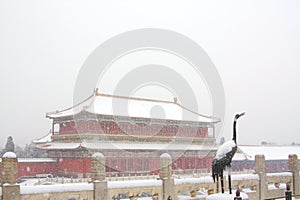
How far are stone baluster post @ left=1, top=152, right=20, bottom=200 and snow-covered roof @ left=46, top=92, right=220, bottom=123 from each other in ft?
61.8

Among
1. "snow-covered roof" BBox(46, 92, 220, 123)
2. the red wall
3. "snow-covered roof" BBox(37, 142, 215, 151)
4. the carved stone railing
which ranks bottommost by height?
the red wall

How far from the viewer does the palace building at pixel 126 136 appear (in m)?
30.1

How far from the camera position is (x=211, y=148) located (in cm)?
3716

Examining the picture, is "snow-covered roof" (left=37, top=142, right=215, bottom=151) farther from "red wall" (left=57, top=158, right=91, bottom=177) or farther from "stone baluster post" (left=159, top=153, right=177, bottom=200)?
"stone baluster post" (left=159, top=153, right=177, bottom=200)

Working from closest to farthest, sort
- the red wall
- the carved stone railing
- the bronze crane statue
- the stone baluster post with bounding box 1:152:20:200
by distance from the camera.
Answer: the bronze crane statue → the stone baluster post with bounding box 1:152:20:200 → the carved stone railing → the red wall

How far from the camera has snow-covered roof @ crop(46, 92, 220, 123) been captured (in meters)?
32.1

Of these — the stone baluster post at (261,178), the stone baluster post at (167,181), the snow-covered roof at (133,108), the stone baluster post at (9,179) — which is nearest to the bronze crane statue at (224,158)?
the stone baluster post at (167,181)

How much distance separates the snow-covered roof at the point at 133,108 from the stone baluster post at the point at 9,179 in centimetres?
1885

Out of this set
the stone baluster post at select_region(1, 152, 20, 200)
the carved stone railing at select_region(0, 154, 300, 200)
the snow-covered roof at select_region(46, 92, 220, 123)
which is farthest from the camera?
the snow-covered roof at select_region(46, 92, 220, 123)

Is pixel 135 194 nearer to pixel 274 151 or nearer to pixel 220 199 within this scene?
pixel 220 199

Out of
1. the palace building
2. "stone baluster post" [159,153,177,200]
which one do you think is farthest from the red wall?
"stone baluster post" [159,153,177,200]


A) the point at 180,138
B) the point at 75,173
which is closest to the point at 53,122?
the point at 75,173

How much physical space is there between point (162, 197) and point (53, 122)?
21708 millimetres

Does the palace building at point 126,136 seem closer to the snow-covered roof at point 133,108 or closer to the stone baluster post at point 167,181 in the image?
the snow-covered roof at point 133,108
